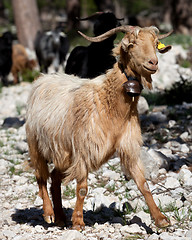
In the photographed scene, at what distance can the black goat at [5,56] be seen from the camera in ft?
50.1

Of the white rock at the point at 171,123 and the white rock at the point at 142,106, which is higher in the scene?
the white rock at the point at 142,106

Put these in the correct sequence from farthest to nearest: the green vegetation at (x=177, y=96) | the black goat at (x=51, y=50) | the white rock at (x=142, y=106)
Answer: the black goat at (x=51, y=50)
the green vegetation at (x=177, y=96)
the white rock at (x=142, y=106)

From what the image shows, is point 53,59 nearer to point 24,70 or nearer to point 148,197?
point 24,70

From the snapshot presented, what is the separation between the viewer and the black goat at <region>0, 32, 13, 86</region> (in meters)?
15.3

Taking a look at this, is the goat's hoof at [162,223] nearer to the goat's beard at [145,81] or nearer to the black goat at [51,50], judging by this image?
the goat's beard at [145,81]

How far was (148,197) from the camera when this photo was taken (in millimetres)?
4570

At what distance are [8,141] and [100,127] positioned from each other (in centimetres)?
426

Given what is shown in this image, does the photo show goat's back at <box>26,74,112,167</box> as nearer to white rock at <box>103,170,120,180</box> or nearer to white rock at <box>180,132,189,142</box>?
white rock at <box>103,170,120,180</box>

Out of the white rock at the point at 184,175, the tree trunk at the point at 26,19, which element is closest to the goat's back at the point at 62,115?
the white rock at the point at 184,175

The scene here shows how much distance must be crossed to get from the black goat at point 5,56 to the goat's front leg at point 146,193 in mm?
11235

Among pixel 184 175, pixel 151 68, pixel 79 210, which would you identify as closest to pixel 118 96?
pixel 151 68

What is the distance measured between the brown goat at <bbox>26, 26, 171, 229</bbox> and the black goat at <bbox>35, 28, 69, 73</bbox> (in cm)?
1104

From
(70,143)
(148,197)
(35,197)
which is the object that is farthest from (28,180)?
(148,197)

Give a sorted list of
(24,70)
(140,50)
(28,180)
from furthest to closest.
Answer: (24,70)
(28,180)
(140,50)
